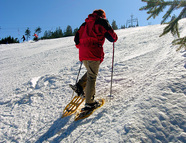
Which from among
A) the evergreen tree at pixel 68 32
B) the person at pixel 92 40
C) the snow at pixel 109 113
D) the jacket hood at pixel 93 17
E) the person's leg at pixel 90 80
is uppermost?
the evergreen tree at pixel 68 32

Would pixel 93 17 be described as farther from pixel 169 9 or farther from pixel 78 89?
pixel 78 89

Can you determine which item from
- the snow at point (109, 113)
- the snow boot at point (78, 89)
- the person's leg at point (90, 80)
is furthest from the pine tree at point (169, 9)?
the snow boot at point (78, 89)

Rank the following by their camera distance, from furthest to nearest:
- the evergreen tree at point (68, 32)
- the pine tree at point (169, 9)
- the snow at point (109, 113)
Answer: the evergreen tree at point (68, 32), the pine tree at point (169, 9), the snow at point (109, 113)

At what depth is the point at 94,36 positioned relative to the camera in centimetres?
246

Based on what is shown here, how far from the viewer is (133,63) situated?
16.0 feet

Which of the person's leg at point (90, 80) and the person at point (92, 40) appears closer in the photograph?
the person at point (92, 40)

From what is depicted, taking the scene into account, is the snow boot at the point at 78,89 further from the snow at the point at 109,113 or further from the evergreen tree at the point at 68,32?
the evergreen tree at the point at 68,32

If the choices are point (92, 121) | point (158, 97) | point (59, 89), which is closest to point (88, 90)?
point (92, 121)

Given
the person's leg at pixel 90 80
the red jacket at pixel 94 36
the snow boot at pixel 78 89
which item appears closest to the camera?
the red jacket at pixel 94 36

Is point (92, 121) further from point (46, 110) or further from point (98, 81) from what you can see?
point (98, 81)

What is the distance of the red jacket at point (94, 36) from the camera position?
2.42 meters

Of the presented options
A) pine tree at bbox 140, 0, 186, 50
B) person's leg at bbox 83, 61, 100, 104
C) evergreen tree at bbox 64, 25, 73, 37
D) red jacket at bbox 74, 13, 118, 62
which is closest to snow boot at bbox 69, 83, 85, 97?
person's leg at bbox 83, 61, 100, 104

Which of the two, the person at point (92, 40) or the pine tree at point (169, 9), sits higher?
the pine tree at point (169, 9)

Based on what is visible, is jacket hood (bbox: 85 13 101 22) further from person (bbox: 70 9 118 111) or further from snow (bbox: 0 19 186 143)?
snow (bbox: 0 19 186 143)
